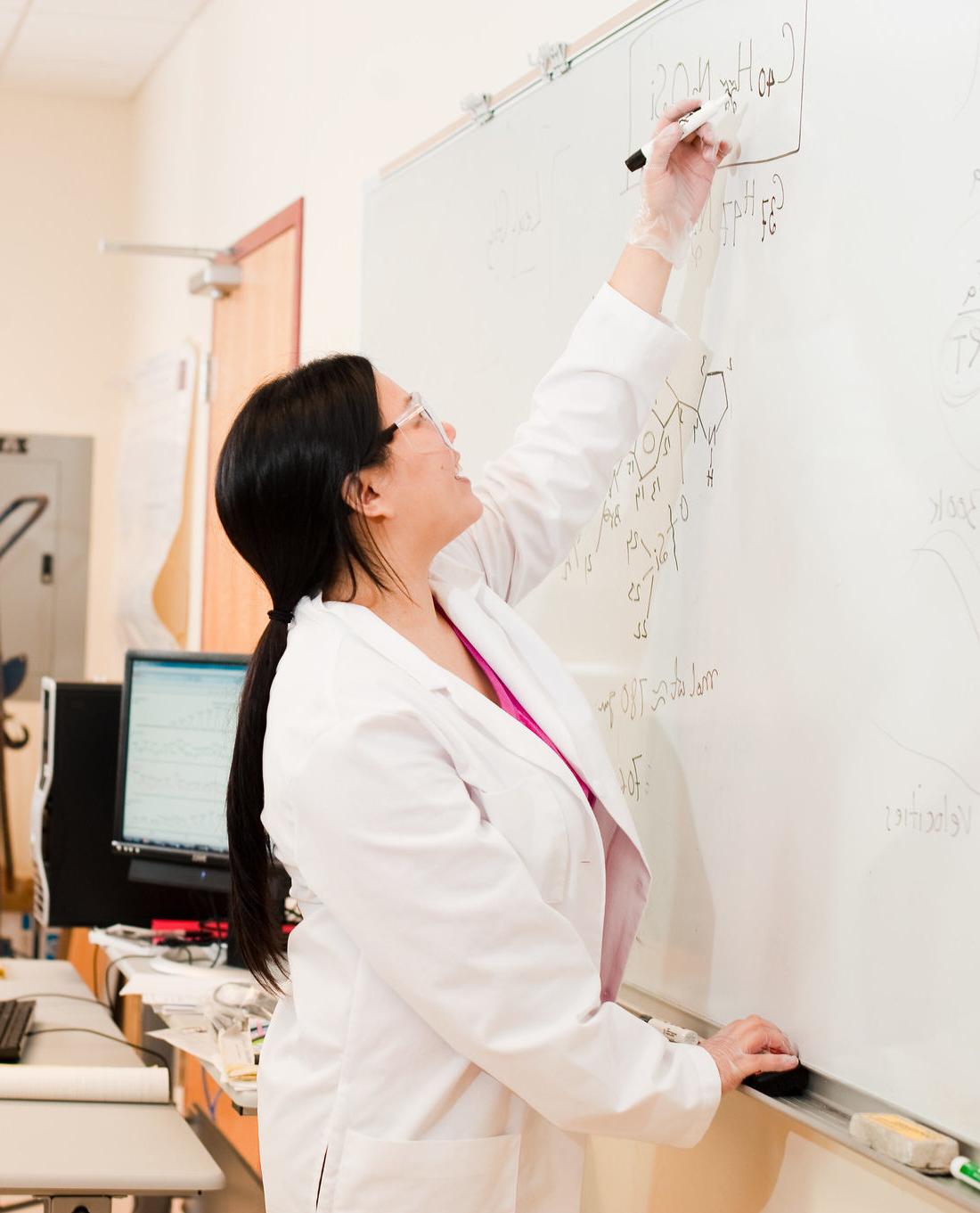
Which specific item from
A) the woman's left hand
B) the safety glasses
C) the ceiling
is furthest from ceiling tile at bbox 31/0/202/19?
the safety glasses

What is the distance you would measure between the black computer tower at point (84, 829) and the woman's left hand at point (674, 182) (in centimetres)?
140

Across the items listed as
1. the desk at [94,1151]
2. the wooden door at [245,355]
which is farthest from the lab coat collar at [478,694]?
the wooden door at [245,355]

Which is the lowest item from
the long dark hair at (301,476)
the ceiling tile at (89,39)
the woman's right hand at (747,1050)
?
the woman's right hand at (747,1050)

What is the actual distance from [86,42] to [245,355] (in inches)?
51.5

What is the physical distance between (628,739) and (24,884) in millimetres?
3226

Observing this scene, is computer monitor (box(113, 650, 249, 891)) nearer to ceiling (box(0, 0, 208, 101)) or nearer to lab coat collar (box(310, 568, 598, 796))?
lab coat collar (box(310, 568, 598, 796))

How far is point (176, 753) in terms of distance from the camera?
2.20 m

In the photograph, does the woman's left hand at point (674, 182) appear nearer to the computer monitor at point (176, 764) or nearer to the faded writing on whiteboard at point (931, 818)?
the faded writing on whiteboard at point (931, 818)

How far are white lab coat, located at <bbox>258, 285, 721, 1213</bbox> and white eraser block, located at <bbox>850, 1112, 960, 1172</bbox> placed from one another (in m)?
0.13

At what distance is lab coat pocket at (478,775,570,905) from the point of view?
3.99 ft

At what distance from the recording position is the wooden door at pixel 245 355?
9.63 feet

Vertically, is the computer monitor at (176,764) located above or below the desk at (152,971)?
above

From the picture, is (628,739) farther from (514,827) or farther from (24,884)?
(24,884)

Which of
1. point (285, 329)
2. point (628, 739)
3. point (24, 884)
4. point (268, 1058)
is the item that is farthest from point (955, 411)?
point (24, 884)
